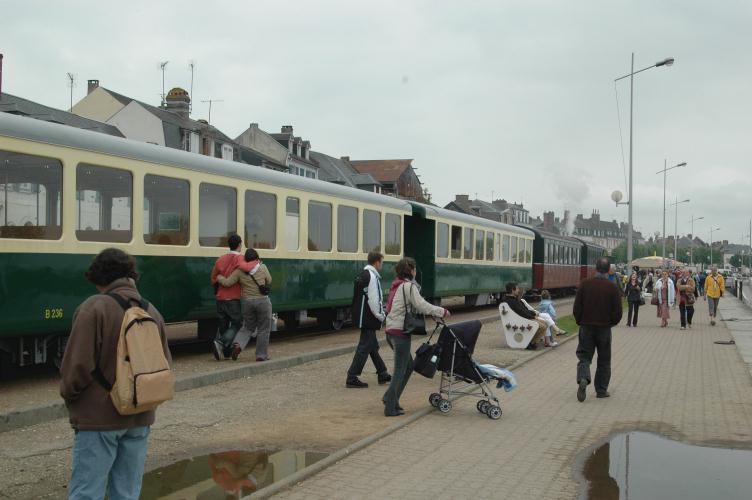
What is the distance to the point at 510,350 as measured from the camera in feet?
52.6

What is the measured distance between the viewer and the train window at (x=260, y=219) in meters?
14.3

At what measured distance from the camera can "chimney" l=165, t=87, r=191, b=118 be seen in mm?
53625

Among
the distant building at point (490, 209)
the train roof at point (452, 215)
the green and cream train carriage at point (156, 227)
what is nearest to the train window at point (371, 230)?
the green and cream train carriage at point (156, 227)

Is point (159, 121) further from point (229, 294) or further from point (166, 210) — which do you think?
point (229, 294)

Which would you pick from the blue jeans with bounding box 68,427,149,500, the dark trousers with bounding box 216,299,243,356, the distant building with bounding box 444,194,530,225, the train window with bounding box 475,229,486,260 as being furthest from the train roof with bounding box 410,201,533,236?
the distant building with bounding box 444,194,530,225

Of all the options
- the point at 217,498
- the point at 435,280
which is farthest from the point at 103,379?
the point at 435,280

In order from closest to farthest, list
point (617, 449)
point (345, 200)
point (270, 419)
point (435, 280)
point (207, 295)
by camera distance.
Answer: point (617, 449), point (270, 419), point (207, 295), point (345, 200), point (435, 280)

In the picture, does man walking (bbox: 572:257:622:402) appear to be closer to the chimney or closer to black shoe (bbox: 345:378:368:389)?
black shoe (bbox: 345:378:368:389)

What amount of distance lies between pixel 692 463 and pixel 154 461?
451cm

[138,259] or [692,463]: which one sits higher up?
[138,259]

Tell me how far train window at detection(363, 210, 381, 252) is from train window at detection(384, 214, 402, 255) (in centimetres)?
46

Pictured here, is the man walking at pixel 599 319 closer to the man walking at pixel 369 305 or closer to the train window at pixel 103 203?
the man walking at pixel 369 305

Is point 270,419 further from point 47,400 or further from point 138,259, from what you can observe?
point 138,259

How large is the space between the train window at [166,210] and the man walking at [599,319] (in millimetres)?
5986
